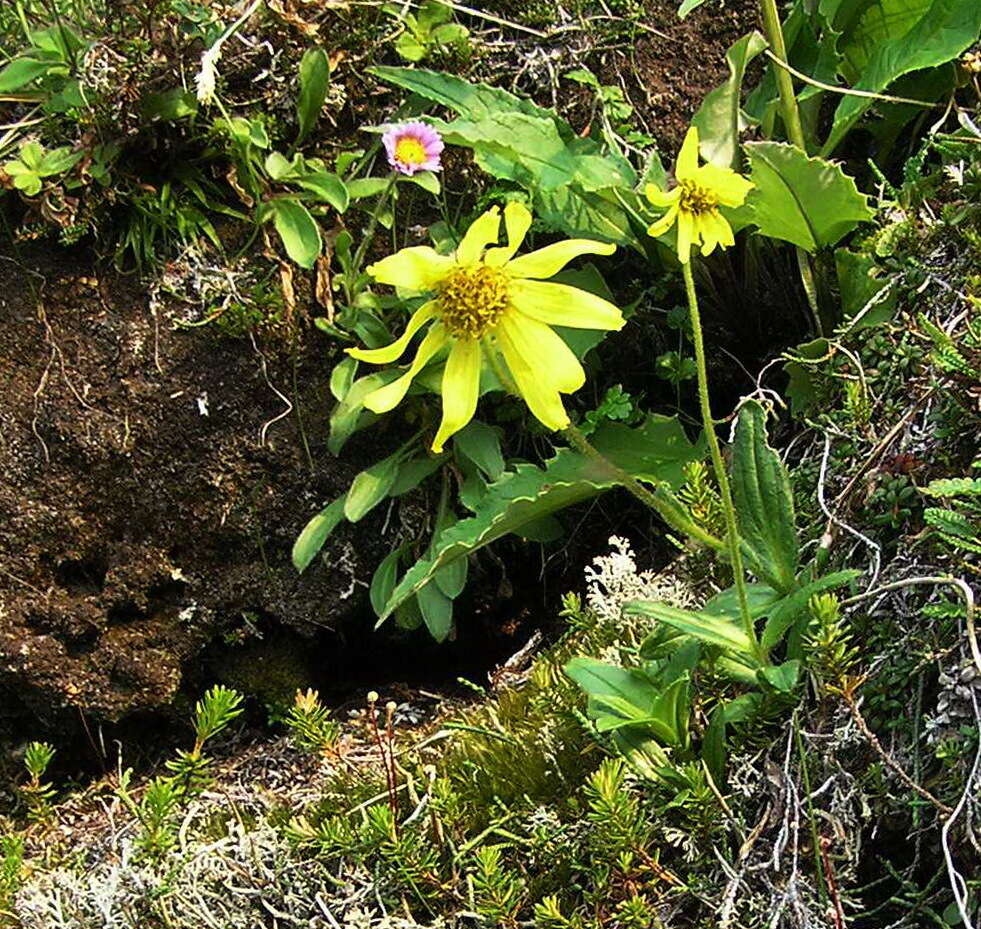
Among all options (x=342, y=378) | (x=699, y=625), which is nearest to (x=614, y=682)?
(x=699, y=625)

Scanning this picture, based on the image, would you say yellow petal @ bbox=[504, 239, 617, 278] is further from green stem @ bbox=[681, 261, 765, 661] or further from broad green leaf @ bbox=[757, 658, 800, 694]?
broad green leaf @ bbox=[757, 658, 800, 694]

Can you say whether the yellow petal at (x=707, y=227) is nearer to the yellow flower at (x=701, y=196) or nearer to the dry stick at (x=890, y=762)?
the yellow flower at (x=701, y=196)

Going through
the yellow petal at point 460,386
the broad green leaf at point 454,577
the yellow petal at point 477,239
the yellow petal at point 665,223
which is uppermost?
the yellow petal at point 477,239

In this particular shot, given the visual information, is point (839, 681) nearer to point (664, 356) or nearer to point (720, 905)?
point (720, 905)

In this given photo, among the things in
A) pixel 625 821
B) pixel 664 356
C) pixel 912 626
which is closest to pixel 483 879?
pixel 625 821

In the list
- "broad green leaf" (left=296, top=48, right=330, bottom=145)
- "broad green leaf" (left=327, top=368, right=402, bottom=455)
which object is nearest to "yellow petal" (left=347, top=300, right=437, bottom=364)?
"broad green leaf" (left=327, top=368, right=402, bottom=455)

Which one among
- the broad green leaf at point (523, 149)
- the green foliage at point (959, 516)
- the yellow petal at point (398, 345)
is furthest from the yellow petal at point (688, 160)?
the broad green leaf at point (523, 149)

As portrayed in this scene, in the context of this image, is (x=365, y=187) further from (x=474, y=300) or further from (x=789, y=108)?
(x=474, y=300)

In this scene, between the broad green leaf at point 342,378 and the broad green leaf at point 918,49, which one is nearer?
the broad green leaf at point 918,49
